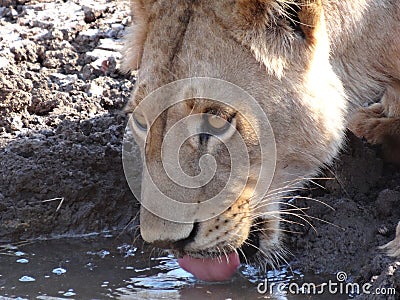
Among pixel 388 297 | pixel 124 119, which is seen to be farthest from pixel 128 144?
pixel 388 297

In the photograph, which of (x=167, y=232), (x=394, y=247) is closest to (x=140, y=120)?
(x=167, y=232)

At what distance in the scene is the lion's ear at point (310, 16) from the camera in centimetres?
Answer: 337

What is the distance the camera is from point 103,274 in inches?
155

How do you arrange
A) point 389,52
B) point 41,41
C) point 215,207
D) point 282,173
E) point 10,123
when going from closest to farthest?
point 215,207 → point 282,173 → point 389,52 → point 10,123 → point 41,41

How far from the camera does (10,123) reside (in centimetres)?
475

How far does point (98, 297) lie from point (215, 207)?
626 mm

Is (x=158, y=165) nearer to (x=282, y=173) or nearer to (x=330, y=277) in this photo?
(x=282, y=173)

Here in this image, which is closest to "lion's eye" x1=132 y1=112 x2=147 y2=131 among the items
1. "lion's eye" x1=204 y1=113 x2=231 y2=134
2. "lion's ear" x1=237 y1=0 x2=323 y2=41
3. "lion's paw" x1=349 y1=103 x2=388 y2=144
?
"lion's eye" x1=204 y1=113 x2=231 y2=134

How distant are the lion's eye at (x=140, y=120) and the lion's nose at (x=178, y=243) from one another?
0.47 meters

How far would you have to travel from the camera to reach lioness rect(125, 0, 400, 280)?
3387 mm

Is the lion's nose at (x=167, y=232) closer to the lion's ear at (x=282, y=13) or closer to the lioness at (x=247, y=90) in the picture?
the lioness at (x=247, y=90)

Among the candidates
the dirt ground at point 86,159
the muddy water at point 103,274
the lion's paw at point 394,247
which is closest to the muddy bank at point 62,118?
the dirt ground at point 86,159

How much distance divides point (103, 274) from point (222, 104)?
3.13 feet

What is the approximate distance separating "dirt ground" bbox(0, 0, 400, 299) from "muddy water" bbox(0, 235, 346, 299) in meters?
0.13
